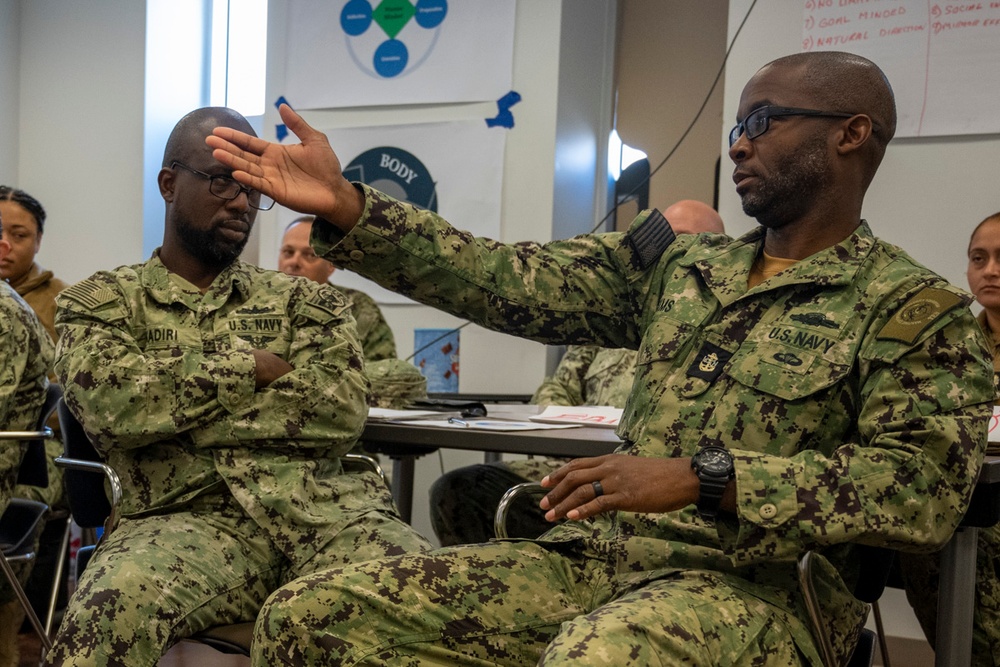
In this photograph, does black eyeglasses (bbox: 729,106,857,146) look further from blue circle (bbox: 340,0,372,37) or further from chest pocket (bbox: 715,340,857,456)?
blue circle (bbox: 340,0,372,37)

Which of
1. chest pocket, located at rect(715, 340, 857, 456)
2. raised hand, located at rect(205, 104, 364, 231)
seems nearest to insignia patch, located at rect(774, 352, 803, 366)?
chest pocket, located at rect(715, 340, 857, 456)

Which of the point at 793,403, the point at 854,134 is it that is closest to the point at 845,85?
the point at 854,134

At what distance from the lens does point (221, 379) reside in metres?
2.15

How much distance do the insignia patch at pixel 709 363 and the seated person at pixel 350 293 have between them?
2.34 meters

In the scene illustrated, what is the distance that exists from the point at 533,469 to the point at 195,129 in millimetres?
1515

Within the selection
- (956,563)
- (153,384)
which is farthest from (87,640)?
(956,563)

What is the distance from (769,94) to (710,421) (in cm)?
56

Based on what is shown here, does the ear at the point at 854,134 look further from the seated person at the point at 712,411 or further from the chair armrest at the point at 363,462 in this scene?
the chair armrest at the point at 363,462

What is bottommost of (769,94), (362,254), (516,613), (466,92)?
→ (516,613)

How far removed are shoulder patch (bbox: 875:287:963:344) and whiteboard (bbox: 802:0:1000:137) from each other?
6.80 feet

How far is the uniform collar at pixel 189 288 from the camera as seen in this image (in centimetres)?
232

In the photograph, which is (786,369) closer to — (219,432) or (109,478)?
(219,432)

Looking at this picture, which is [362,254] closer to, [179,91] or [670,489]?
[670,489]

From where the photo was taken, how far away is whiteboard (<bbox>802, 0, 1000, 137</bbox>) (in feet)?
10.8
